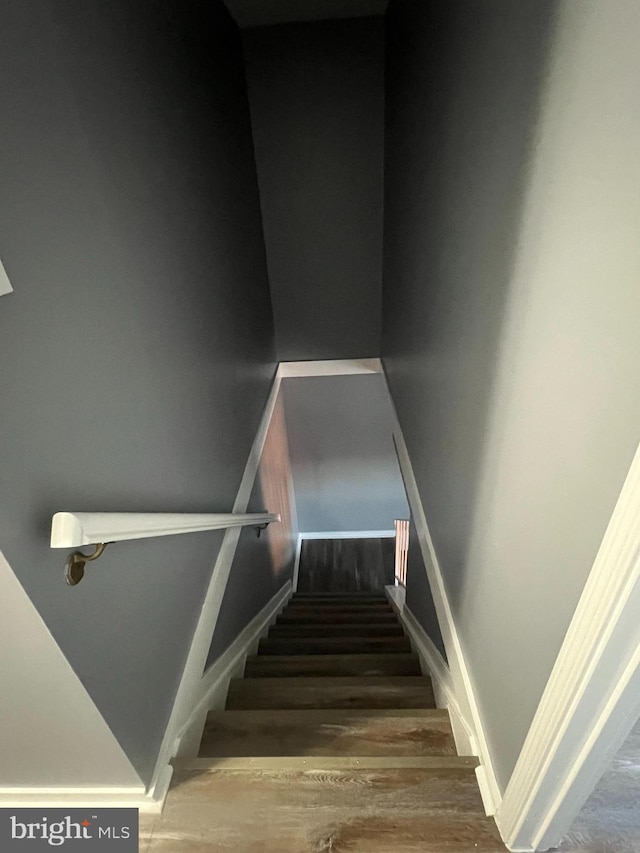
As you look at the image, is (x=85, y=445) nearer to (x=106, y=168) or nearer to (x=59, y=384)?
(x=59, y=384)

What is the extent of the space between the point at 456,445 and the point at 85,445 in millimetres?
1065

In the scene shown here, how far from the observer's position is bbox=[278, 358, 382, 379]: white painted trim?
12.6 ft

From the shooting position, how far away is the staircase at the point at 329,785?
1316 mm

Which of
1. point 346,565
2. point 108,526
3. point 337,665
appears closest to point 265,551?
point 337,665

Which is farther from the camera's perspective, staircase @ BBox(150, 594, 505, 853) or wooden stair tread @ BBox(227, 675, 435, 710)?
wooden stair tread @ BBox(227, 675, 435, 710)

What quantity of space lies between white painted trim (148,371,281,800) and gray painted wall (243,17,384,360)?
1.50 meters

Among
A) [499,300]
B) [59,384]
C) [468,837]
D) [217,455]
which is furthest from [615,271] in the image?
[217,455]

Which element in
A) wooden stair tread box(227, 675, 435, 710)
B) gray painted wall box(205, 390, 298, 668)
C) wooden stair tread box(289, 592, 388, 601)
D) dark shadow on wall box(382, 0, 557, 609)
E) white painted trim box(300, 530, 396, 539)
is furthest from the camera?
white painted trim box(300, 530, 396, 539)

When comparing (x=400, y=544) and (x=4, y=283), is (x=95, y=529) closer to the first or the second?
(x=4, y=283)

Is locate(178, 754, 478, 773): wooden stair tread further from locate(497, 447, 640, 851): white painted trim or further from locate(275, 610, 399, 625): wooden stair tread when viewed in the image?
locate(275, 610, 399, 625): wooden stair tread

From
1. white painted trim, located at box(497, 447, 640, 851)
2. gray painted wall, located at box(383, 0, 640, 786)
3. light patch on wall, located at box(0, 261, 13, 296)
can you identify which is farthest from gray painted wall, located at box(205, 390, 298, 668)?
light patch on wall, located at box(0, 261, 13, 296)

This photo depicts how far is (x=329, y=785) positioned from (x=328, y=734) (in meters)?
0.21

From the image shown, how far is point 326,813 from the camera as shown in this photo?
1.37m

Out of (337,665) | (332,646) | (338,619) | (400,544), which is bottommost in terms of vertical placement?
(400,544)
